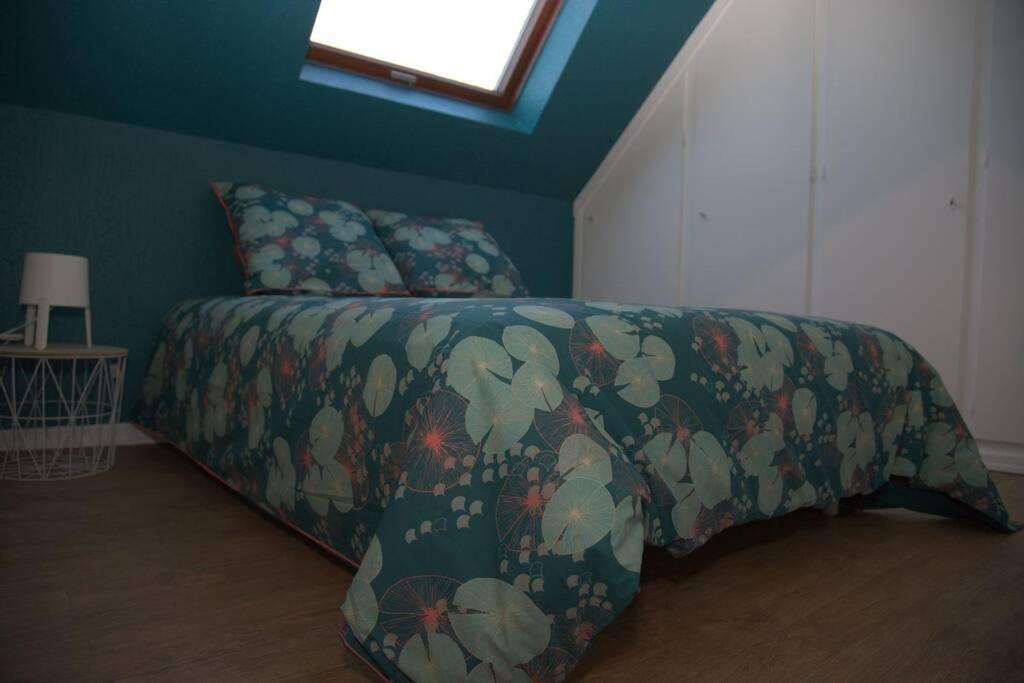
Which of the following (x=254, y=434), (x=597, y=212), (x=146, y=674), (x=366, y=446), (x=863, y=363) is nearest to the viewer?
(x=146, y=674)

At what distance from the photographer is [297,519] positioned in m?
1.29

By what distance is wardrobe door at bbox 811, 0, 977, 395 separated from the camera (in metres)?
2.44

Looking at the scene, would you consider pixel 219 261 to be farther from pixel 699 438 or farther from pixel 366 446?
pixel 699 438

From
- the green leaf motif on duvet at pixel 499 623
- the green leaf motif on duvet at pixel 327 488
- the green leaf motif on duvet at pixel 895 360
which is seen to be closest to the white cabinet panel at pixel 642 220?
the green leaf motif on duvet at pixel 895 360

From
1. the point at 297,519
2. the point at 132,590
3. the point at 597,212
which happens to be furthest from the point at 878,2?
the point at 132,590

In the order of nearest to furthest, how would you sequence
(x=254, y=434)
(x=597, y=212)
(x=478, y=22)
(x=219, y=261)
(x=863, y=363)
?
(x=254, y=434), (x=863, y=363), (x=219, y=261), (x=478, y=22), (x=597, y=212)

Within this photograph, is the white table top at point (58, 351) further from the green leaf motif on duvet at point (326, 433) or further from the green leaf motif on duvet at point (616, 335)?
the green leaf motif on duvet at point (616, 335)

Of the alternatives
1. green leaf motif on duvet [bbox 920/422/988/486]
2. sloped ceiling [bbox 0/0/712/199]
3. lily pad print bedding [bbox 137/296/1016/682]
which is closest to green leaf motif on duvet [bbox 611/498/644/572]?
lily pad print bedding [bbox 137/296/1016/682]

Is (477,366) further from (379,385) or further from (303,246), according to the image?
(303,246)

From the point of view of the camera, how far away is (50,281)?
6.41 ft

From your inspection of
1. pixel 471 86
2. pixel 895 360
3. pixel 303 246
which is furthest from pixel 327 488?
pixel 471 86

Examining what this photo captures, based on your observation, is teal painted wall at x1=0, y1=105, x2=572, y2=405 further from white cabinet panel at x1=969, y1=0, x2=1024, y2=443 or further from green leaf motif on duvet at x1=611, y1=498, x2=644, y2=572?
white cabinet panel at x1=969, y1=0, x2=1024, y2=443

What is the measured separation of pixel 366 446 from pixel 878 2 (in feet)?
8.78

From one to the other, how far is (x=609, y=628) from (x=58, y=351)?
1619 millimetres
